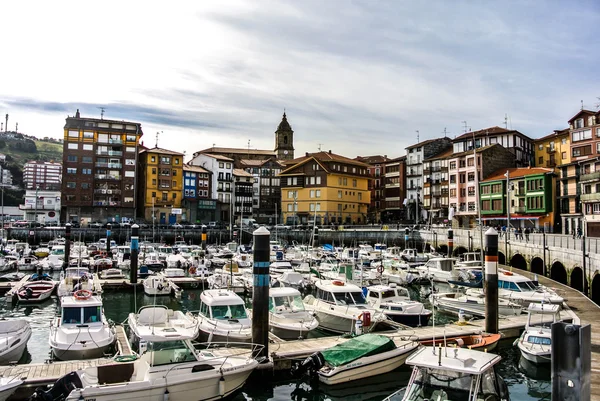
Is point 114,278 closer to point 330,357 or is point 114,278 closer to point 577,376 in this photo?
point 330,357

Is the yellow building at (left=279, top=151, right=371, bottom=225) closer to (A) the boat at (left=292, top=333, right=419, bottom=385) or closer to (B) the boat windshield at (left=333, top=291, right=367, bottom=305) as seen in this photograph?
(B) the boat windshield at (left=333, top=291, right=367, bottom=305)

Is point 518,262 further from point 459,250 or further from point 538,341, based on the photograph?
point 538,341

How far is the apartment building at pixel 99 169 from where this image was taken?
3883 inches

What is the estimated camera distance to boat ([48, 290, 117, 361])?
20297mm

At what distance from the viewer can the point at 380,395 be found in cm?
1786

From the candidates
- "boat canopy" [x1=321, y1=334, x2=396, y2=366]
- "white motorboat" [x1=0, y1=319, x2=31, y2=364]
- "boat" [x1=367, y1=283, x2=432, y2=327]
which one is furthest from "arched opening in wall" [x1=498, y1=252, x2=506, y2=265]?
"white motorboat" [x1=0, y1=319, x2=31, y2=364]

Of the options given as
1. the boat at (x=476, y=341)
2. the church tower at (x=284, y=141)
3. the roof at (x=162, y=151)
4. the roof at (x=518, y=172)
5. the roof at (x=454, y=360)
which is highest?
the church tower at (x=284, y=141)

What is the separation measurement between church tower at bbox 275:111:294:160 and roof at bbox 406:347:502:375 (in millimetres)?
155316

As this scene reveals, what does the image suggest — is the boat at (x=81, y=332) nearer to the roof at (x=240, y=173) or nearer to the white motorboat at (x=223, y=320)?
the white motorboat at (x=223, y=320)

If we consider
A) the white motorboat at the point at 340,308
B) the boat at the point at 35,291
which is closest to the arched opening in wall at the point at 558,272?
the white motorboat at the point at 340,308

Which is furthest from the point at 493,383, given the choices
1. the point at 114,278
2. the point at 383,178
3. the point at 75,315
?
the point at 383,178

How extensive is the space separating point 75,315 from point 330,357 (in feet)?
39.9

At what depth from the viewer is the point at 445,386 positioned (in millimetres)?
13445

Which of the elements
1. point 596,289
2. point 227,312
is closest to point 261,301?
point 227,312
